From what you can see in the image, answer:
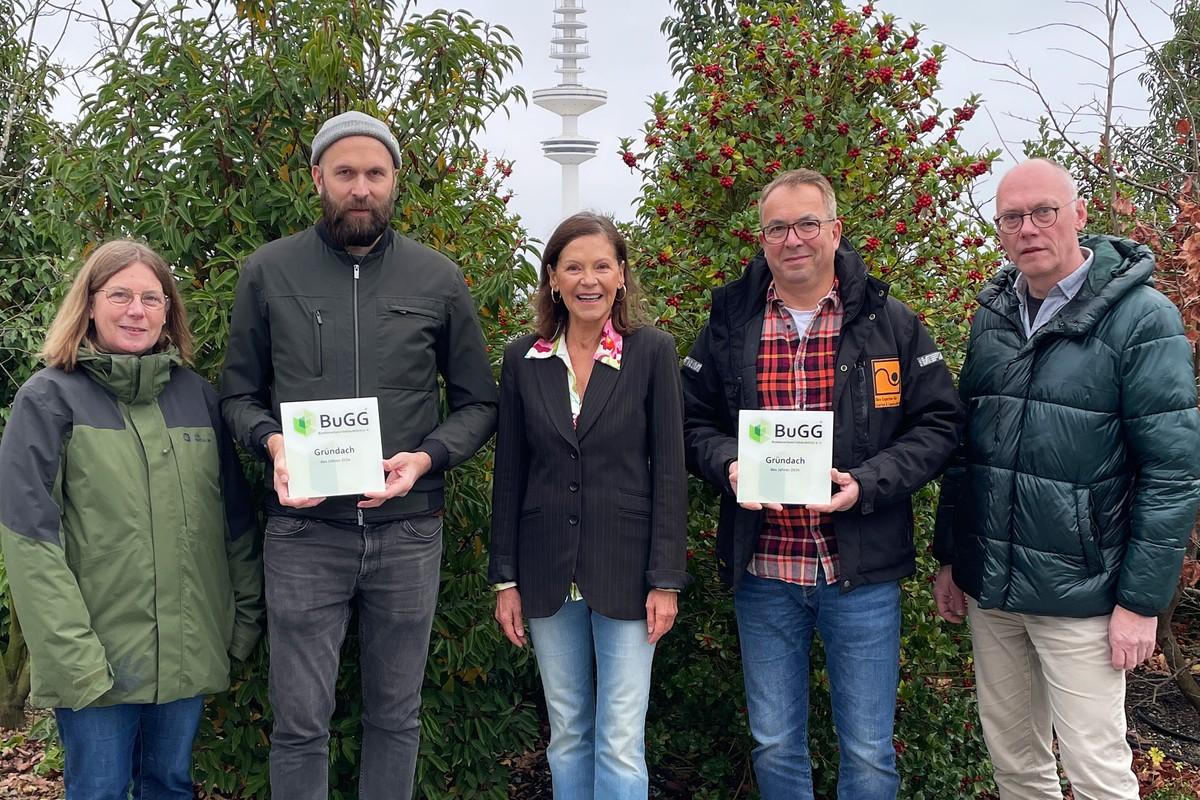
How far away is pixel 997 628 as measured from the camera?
3.60 metres

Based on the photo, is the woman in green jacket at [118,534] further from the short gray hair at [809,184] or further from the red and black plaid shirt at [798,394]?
the short gray hair at [809,184]

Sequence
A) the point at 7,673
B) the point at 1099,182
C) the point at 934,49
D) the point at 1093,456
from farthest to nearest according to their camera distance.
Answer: the point at 7,673 → the point at 1099,182 → the point at 934,49 → the point at 1093,456

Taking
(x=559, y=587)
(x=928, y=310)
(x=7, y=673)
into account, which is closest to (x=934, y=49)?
(x=928, y=310)

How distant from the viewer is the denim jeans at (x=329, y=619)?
346cm

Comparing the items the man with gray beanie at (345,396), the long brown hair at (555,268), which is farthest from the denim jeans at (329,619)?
the long brown hair at (555,268)

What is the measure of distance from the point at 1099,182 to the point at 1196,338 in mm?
1590

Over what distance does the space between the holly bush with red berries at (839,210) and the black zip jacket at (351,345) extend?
1.31 m

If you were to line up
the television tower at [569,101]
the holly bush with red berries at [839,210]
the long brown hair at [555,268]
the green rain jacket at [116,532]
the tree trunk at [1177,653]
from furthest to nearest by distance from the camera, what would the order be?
1. the television tower at [569,101]
2. the tree trunk at [1177,653]
3. the holly bush with red berries at [839,210]
4. the long brown hair at [555,268]
5. the green rain jacket at [116,532]

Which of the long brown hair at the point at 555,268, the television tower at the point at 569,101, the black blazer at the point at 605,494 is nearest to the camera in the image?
the black blazer at the point at 605,494

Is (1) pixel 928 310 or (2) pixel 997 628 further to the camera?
(1) pixel 928 310

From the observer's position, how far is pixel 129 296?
344cm

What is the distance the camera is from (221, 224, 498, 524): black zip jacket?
3457 mm

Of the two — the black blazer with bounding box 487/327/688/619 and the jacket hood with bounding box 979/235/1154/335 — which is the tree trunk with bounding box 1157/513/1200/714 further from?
the black blazer with bounding box 487/327/688/619

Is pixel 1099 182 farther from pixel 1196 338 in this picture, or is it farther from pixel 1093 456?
pixel 1093 456
